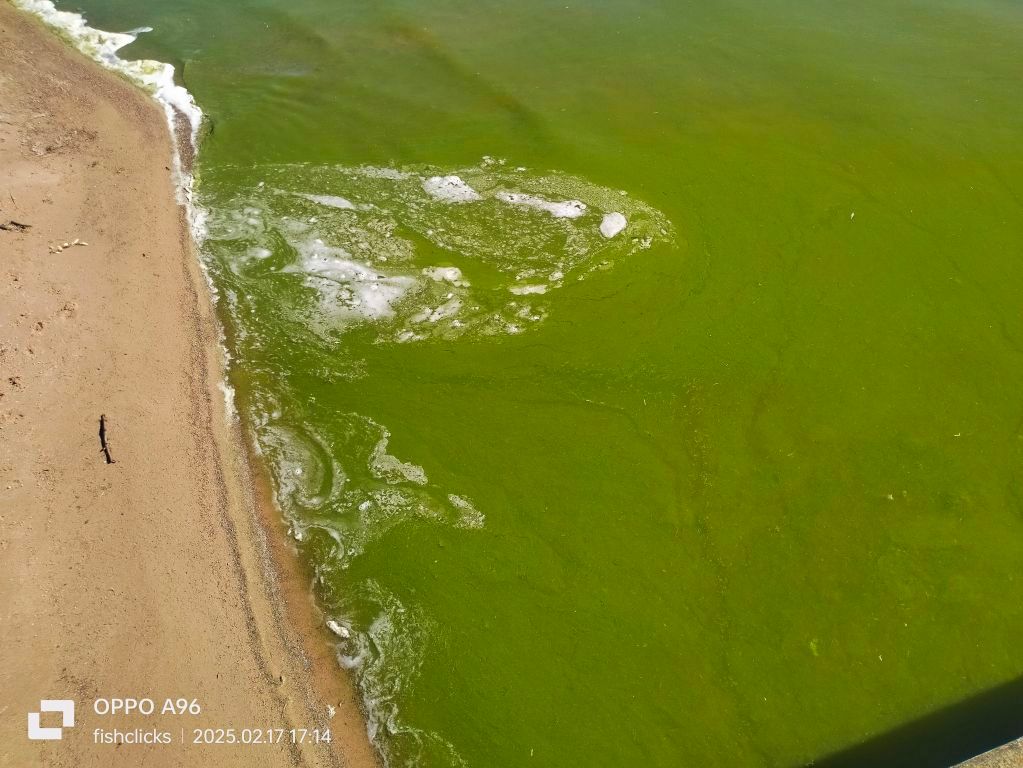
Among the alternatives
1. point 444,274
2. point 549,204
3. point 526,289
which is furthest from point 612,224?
point 444,274

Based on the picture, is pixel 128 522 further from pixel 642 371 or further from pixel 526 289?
pixel 642 371

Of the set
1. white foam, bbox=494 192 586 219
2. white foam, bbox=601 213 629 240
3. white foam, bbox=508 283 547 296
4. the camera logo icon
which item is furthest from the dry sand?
white foam, bbox=601 213 629 240

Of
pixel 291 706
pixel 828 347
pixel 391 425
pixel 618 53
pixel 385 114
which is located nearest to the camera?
pixel 291 706

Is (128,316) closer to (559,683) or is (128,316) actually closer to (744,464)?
(559,683)

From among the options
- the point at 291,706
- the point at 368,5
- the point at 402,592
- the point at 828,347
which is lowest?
the point at 291,706

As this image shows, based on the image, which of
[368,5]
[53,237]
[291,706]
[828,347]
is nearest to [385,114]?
[368,5]

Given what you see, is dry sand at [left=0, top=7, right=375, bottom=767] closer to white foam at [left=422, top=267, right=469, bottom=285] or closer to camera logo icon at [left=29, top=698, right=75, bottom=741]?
camera logo icon at [left=29, top=698, right=75, bottom=741]

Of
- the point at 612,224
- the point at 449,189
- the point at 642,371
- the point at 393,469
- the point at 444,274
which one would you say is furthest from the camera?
the point at 449,189
